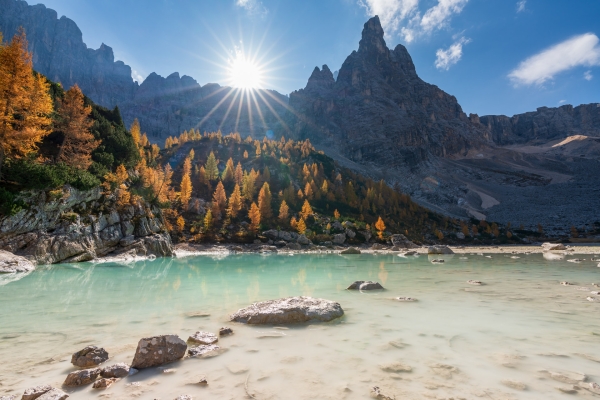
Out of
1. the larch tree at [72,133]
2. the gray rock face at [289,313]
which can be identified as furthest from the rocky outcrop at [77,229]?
the gray rock face at [289,313]

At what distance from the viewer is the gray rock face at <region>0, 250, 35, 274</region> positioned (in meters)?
24.8

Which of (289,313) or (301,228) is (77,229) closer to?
(289,313)

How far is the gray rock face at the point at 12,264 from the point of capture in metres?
24.8

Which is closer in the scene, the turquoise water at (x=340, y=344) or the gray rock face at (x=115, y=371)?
the turquoise water at (x=340, y=344)

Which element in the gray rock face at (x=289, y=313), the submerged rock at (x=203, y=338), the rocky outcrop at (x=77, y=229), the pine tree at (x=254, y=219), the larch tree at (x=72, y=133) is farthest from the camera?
the pine tree at (x=254, y=219)

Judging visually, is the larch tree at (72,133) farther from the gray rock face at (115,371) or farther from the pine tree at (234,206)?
the gray rock face at (115,371)

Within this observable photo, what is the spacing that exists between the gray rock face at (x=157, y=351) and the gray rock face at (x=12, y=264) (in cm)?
2769

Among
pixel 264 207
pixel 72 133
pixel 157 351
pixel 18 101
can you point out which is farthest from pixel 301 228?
pixel 157 351

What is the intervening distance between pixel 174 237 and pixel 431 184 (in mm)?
166894

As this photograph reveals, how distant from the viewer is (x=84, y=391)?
17.3ft

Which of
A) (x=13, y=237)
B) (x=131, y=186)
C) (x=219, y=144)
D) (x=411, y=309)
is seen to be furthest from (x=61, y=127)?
(x=219, y=144)

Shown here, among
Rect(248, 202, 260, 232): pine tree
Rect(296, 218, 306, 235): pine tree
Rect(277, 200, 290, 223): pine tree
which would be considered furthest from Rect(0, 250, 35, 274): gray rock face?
Rect(277, 200, 290, 223): pine tree

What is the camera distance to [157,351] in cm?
645

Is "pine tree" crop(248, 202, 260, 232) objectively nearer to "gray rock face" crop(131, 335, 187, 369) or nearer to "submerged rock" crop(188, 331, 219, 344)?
"submerged rock" crop(188, 331, 219, 344)
